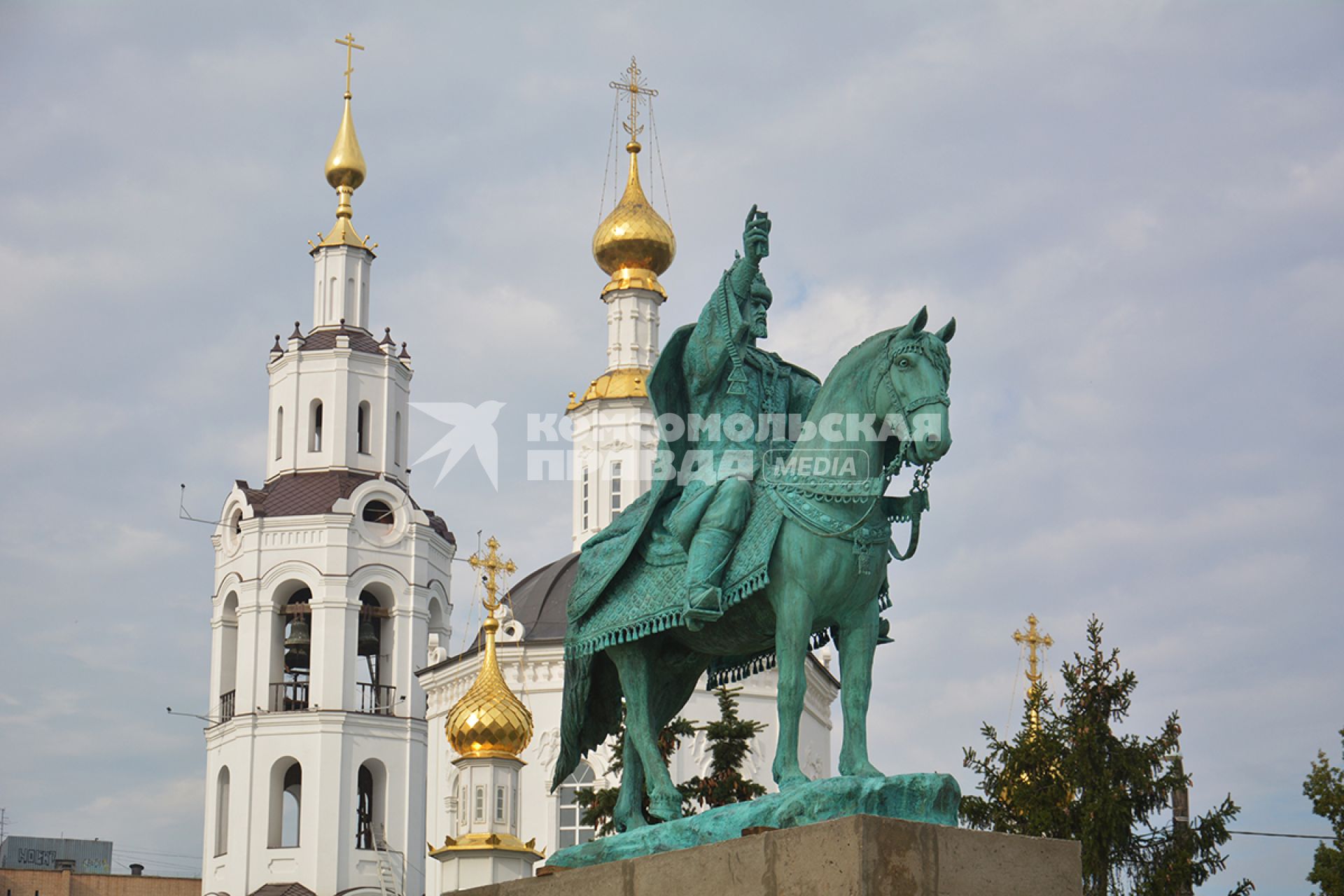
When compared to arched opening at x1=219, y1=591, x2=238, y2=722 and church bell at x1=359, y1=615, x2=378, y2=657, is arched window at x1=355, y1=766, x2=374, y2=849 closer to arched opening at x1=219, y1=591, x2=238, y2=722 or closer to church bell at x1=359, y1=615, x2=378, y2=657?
church bell at x1=359, y1=615, x2=378, y2=657

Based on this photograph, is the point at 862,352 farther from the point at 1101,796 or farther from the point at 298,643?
the point at 298,643

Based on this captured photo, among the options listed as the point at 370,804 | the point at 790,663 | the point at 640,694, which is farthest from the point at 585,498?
the point at 790,663

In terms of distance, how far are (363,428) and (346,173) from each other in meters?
7.21

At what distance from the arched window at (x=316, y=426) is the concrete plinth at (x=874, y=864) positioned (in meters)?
41.6

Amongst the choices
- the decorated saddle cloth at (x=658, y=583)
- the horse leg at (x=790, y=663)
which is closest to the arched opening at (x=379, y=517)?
the decorated saddle cloth at (x=658, y=583)

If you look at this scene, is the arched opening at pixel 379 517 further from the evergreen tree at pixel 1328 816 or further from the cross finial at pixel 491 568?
the evergreen tree at pixel 1328 816

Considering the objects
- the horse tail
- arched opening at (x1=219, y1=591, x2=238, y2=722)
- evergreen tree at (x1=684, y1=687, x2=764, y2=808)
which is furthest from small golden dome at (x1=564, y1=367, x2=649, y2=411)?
the horse tail

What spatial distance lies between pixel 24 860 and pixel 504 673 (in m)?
38.1

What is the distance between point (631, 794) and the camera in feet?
34.3

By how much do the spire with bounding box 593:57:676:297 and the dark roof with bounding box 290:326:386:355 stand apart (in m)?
6.21

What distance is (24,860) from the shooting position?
73188mm

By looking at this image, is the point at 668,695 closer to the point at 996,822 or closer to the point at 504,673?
the point at 996,822

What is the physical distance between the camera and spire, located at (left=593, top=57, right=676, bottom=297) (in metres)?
48.3

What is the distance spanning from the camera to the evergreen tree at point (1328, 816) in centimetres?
2269
